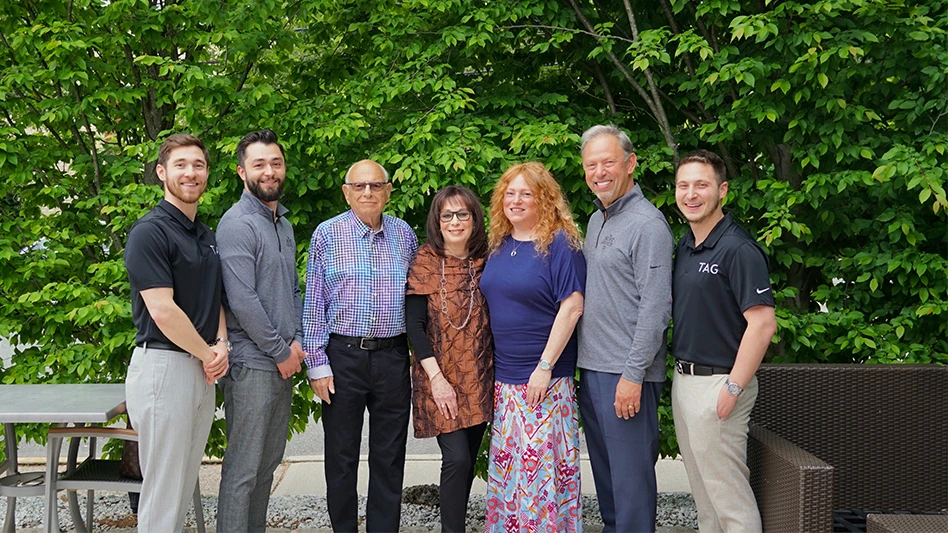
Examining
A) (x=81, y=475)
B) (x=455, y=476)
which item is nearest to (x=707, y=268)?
(x=455, y=476)

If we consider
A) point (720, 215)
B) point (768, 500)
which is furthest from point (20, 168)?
point (768, 500)

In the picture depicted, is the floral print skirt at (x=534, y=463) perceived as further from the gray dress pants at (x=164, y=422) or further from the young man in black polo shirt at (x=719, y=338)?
the gray dress pants at (x=164, y=422)

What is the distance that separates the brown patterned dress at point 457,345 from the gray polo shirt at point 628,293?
16.3 inches

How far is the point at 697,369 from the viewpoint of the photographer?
10.6ft

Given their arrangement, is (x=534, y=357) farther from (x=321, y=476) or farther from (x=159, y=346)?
(x=321, y=476)

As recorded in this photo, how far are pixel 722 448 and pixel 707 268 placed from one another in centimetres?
69

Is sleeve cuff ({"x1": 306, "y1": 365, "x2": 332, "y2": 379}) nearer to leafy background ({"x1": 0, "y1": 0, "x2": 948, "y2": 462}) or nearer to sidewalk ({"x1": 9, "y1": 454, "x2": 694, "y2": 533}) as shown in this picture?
leafy background ({"x1": 0, "y1": 0, "x2": 948, "y2": 462})

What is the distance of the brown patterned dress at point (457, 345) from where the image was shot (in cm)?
353

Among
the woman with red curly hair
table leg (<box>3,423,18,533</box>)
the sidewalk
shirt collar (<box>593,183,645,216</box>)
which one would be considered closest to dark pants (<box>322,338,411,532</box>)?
the woman with red curly hair

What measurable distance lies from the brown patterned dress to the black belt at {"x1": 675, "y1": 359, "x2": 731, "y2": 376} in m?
0.80

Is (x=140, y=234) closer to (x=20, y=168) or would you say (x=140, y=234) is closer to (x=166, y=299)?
(x=166, y=299)

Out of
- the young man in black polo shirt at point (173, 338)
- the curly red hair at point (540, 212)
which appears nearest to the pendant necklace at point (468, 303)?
the curly red hair at point (540, 212)

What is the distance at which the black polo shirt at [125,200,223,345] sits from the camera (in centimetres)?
308

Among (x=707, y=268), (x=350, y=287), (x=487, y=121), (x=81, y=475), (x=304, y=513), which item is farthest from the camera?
(x=304, y=513)
